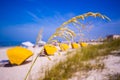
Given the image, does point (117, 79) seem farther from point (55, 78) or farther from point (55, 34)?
point (55, 34)

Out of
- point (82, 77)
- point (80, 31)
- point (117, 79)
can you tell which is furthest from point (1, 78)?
point (80, 31)

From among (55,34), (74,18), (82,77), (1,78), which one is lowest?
(1,78)

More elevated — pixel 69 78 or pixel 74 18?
pixel 74 18

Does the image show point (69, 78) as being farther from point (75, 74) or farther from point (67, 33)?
point (67, 33)

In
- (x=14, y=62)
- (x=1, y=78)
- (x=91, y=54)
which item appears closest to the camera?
(x=1, y=78)

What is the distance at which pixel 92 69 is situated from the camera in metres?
5.38

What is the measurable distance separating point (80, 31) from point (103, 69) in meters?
4.16

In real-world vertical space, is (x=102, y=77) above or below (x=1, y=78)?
above

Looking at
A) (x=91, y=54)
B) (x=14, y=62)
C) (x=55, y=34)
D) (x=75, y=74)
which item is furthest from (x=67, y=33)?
(x=14, y=62)

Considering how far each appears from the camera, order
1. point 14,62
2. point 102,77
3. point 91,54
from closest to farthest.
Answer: point 102,77, point 91,54, point 14,62

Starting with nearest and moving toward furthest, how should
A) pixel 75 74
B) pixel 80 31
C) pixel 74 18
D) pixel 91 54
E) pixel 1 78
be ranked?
pixel 74 18 < pixel 80 31 < pixel 75 74 < pixel 1 78 < pixel 91 54

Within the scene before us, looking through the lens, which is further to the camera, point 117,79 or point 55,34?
point 117,79

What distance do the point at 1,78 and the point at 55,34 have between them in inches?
255

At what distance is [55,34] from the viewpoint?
1.22 meters
